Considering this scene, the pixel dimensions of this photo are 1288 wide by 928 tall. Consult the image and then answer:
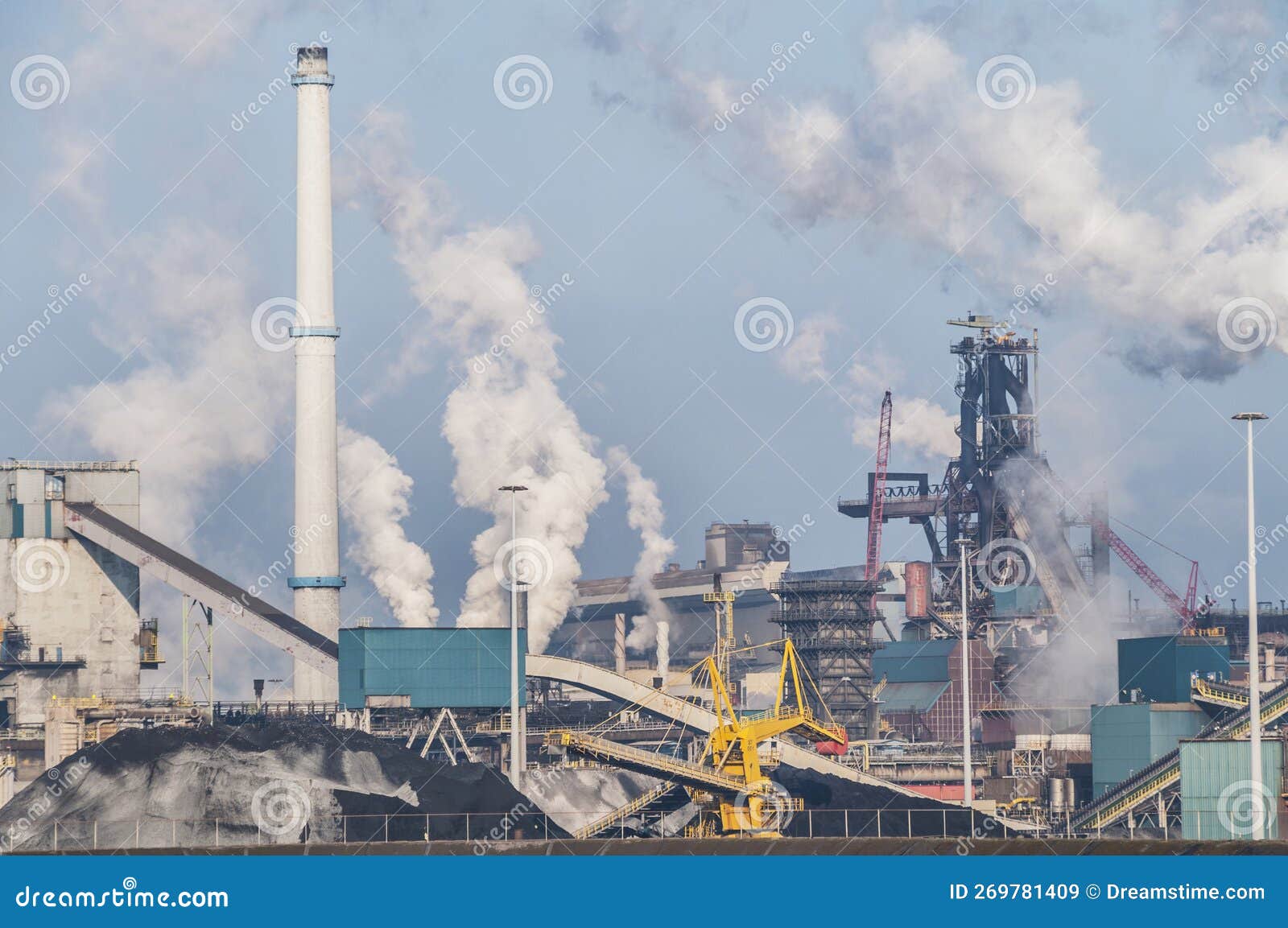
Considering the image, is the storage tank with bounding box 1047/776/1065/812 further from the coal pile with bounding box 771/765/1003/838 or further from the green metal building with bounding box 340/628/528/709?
the green metal building with bounding box 340/628/528/709

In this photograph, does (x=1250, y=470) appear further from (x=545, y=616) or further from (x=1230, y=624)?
(x=1230, y=624)

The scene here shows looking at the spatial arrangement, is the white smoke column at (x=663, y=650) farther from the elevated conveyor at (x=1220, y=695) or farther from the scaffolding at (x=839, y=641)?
the elevated conveyor at (x=1220, y=695)

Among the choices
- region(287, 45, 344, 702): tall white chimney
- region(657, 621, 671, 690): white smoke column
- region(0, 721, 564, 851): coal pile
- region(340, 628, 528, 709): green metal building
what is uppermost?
region(287, 45, 344, 702): tall white chimney

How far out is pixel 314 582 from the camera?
112 meters

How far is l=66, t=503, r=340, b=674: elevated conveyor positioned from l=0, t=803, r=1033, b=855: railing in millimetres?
30935

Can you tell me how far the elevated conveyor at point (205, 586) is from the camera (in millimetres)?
106812

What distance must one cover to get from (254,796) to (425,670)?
79.3 ft

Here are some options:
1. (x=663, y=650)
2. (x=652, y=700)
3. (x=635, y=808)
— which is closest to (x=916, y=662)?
(x=663, y=650)

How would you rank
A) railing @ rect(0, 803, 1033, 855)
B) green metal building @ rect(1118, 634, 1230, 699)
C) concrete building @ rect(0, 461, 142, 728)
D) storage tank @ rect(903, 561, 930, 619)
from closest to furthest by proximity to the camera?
railing @ rect(0, 803, 1033, 855) < concrete building @ rect(0, 461, 142, 728) < green metal building @ rect(1118, 634, 1230, 699) < storage tank @ rect(903, 561, 930, 619)

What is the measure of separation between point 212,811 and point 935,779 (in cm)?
6462

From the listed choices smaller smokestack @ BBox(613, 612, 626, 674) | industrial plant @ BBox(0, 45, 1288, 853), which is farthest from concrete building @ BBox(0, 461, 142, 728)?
smaller smokestack @ BBox(613, 612, 626, 674)

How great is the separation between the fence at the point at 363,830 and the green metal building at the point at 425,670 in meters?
23.6

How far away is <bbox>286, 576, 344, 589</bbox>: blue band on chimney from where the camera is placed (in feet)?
369

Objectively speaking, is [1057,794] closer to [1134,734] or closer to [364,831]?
[1134,734]
